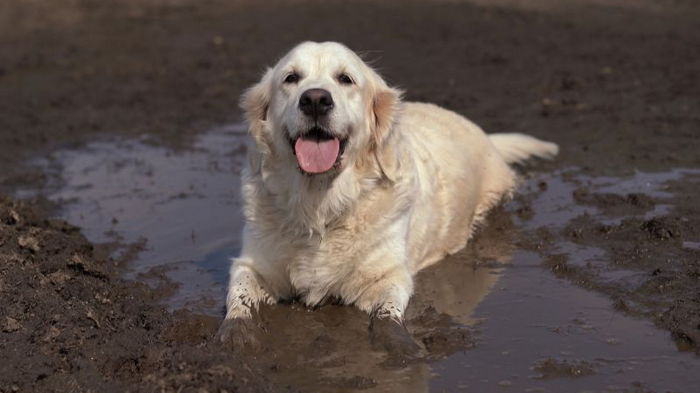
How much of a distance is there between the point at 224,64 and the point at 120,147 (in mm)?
4000

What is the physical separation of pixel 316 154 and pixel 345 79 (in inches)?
19.7

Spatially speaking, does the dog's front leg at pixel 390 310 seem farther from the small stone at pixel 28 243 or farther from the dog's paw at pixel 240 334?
the small stone at pixel 28 243

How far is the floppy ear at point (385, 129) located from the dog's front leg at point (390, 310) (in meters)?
0.59

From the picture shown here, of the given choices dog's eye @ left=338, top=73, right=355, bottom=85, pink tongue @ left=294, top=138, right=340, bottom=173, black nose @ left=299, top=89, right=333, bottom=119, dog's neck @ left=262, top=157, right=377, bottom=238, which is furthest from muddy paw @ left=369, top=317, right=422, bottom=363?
dog's eye @ left=338, top=73, right=355, bottom=85

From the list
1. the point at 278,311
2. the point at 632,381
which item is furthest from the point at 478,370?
the point at 278,311

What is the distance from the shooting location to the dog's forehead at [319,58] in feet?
16.2

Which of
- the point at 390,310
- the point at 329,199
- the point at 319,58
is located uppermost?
the point at 319,58

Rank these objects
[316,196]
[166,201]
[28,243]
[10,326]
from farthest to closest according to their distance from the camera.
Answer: [166,201] → [28,243] → [316,196] → [10,326]

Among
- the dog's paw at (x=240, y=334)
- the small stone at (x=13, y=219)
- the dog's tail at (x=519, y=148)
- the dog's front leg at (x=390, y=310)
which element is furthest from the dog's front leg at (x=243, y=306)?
the dog's tail at (x=519, y=148)

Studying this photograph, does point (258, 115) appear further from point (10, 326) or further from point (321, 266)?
point (10, 326)

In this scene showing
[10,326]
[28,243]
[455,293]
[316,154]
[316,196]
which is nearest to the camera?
[10,326]

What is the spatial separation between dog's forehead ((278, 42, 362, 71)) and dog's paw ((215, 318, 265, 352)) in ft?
4.75

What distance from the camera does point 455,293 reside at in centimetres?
512

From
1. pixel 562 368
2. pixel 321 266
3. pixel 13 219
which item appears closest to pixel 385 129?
pixel 321 266
